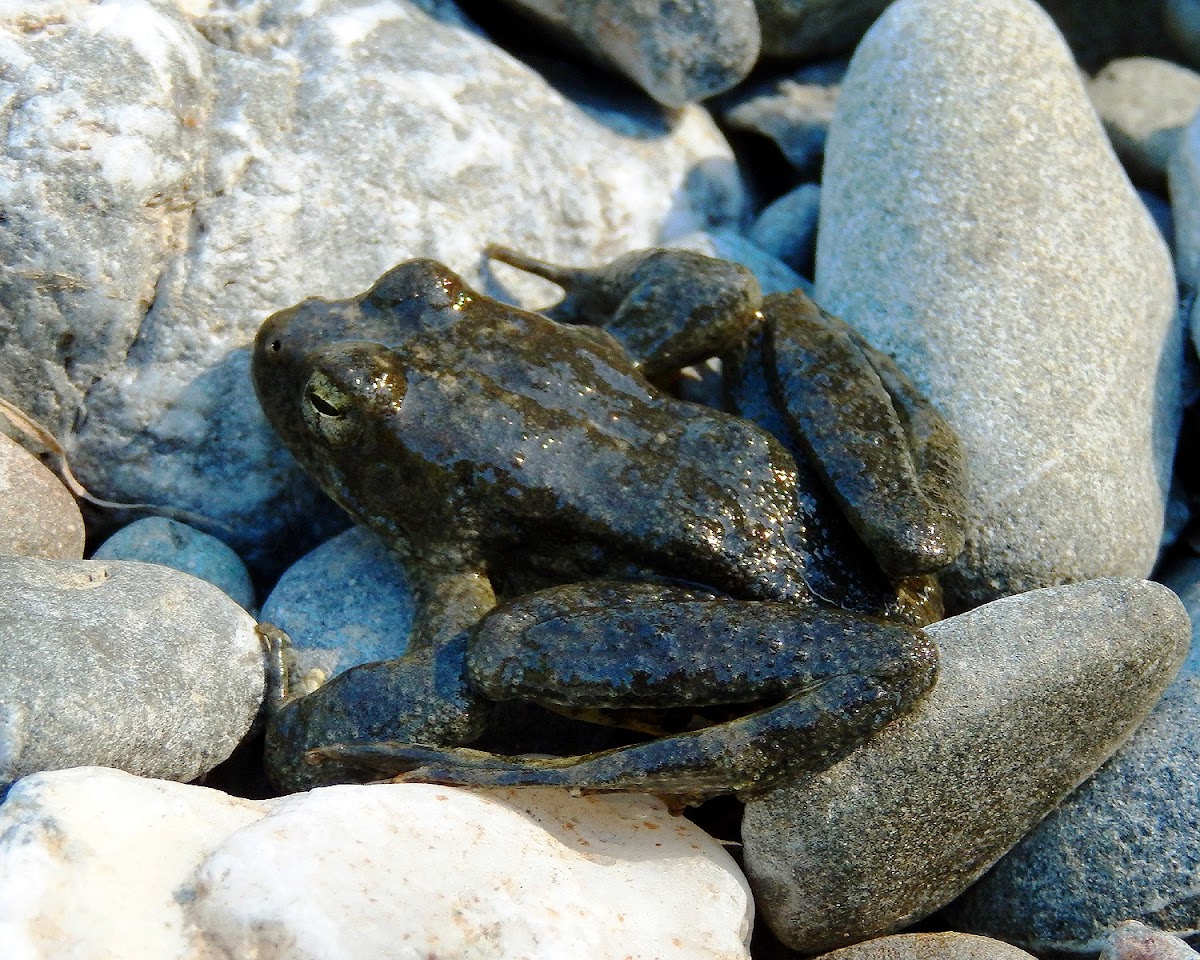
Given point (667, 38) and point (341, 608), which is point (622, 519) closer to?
point (341, 608)

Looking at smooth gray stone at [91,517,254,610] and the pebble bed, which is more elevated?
the pebble bed

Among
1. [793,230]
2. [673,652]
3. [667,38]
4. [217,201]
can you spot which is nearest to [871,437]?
[673,652]

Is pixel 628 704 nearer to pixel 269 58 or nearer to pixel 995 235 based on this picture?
pixel 995 235

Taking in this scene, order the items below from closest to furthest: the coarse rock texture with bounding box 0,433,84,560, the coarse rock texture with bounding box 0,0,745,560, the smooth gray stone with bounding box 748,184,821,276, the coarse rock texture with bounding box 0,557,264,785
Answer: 1. the coarse rock texture with bounding box 0,557,264,785
2. the coarse rock texture with bounding box 0,433,84,560
3. the coarse rock texture with bounding box 0,0,745,560
4. the smooth gray stone with bounding box 748,184,821,276

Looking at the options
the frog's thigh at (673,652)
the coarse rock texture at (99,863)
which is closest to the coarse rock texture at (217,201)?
the frog's thigh at (673,652)

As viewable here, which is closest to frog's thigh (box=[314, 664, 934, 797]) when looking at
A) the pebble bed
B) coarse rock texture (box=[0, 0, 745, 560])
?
the pebble bed

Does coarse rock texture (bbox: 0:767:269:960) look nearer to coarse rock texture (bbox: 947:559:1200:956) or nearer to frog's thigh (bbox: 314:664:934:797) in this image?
frog's thigh (bbox: 314:664:934:797)
